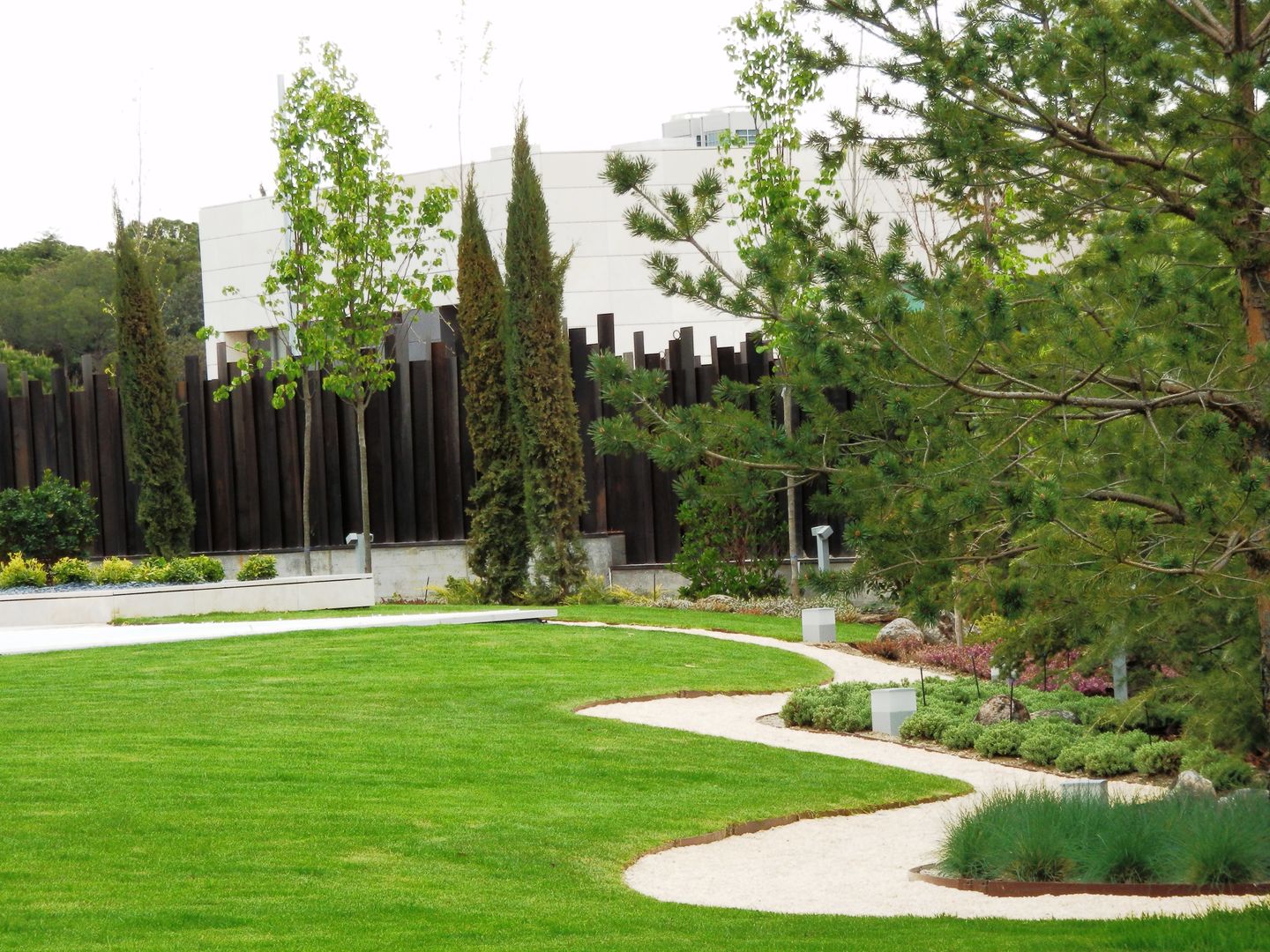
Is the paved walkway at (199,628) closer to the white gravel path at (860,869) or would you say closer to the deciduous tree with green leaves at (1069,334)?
the white gravel path at (860,869)

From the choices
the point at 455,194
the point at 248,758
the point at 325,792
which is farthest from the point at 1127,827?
the point at 455,194

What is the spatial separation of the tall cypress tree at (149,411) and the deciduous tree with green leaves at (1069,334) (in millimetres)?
15732

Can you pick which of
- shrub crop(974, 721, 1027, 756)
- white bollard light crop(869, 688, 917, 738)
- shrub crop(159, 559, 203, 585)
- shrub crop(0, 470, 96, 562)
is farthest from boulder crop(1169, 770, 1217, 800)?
shrub crop(0, 470, 96, 562)

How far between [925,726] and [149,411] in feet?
46.8

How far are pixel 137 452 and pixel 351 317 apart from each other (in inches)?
159

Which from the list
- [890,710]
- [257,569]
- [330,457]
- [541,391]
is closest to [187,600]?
[257,569]

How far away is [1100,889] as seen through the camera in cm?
648

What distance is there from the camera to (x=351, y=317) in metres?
20.2

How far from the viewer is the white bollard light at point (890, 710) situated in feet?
35.9

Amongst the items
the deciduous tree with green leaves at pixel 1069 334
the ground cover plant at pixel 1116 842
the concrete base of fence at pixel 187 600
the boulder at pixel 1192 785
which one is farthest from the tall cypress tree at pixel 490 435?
the ground cover plant at pixel 1116 842

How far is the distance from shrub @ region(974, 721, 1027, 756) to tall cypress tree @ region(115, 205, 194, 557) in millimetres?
14696

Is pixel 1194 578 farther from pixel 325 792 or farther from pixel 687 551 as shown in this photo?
pixel 687 551

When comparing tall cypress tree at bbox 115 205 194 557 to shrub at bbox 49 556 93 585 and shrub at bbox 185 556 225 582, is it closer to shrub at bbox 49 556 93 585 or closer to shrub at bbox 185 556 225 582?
shrub at bbox 49 556 93 585

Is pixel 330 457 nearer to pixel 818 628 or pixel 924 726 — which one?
pixel 818 628
